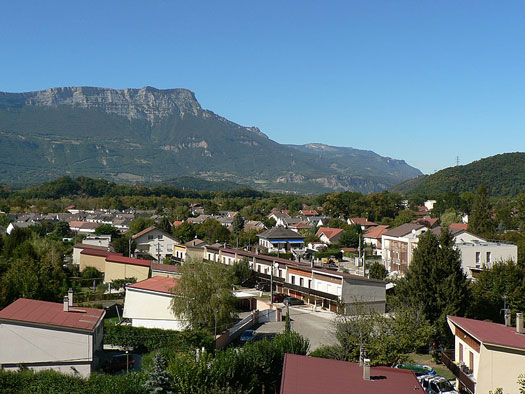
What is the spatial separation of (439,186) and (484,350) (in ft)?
567

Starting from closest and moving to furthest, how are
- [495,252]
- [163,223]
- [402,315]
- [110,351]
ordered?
[402,315], [110,351], [495,252], [163,223]

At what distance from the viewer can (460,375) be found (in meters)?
19.7

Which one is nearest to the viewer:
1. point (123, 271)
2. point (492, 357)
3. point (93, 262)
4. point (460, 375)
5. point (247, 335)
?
point (492, 357)

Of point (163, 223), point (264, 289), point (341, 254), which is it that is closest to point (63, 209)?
point (163, 223)

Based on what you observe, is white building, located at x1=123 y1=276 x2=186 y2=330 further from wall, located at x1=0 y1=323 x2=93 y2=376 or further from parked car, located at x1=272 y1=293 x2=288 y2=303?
parked car, located at x1=272 y1=293 x2=288 y2=303

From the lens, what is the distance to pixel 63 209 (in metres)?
138

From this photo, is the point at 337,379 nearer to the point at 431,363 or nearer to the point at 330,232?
the point at 431,363

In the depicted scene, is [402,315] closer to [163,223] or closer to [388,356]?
[388,356]

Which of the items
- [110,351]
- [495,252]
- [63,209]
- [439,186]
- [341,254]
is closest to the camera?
[110,351]

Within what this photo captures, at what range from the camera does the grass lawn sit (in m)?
23.8

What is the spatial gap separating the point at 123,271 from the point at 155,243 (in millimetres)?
20236

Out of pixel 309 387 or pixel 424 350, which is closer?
pixel 309 387

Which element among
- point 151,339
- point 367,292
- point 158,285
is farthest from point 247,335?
point 367,292

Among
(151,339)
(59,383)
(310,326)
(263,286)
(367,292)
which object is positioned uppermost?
(367,292)
